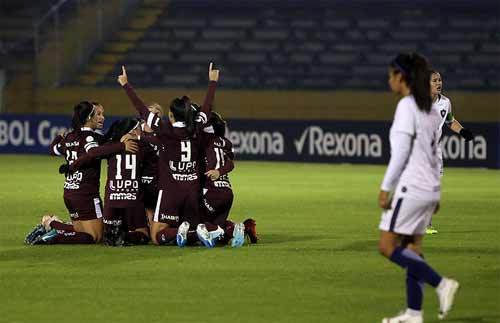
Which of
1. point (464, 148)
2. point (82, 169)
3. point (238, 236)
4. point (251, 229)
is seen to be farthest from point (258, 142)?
point (238, 236)

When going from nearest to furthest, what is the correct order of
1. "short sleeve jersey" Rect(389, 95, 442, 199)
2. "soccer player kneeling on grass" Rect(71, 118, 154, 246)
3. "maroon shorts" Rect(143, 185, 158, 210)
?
"short sleeve jersey" Rect(389, 95, 442, 199)
"soccer player kneeling on grass" Rect(71, 118, 154, 246)
"maroon shorts" Rect(143, 185, 158, 210)

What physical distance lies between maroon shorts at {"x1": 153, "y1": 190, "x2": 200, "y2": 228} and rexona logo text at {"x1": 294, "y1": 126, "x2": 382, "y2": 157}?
636 inches

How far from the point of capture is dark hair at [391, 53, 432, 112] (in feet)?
27.8

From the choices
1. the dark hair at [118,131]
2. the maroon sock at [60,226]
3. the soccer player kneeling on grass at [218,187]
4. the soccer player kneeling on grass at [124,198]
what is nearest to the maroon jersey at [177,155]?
the soccer player kneeling on grass at [218,187]

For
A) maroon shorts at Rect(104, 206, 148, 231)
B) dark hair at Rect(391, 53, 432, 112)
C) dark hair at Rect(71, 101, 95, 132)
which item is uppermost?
dark hair at Rect(391, 53, 432, 112)

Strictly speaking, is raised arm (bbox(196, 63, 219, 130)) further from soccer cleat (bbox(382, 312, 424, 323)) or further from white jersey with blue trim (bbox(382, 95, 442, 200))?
soccer cleat (bbox(382, 312, 424, 323))

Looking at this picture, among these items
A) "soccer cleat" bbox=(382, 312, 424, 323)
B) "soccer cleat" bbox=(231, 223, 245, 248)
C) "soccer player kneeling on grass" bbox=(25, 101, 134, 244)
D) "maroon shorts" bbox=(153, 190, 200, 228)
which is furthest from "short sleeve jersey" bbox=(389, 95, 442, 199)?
"soccer player kneeling on grass" bbox=(25, 101, 134, 244)

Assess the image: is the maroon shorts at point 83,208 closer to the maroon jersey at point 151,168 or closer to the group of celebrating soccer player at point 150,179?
the group of celebrating soccer player at point 150,179

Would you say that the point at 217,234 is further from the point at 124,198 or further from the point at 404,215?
the point at 404,215

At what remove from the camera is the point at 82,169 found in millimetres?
13609

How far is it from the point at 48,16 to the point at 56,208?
18.4 meters

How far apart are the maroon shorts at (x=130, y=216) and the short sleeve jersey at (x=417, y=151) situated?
18.2 feet

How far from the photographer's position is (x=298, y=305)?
9531mm

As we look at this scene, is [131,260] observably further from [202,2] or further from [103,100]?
[202,2]
